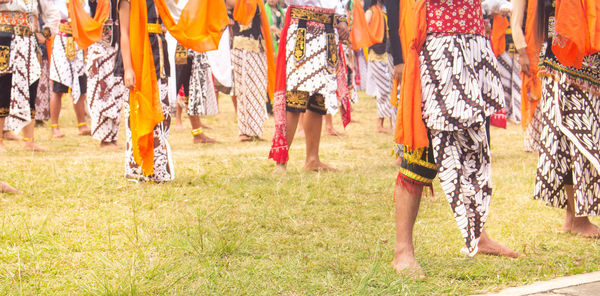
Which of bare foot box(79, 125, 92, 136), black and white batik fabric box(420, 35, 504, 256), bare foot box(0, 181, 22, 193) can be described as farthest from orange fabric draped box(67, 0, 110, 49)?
black and white batik fabric box(420, 35, 504, 256)

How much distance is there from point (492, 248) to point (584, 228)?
2.92ft

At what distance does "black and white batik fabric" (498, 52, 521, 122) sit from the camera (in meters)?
9.28

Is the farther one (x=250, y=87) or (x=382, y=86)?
(x=382, y=86)

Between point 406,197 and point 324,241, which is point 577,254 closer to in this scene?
point 406,197

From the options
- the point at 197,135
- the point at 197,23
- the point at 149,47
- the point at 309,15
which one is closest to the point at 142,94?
the point at 149,47

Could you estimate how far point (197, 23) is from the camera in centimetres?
541

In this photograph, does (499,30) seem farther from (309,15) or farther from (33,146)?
(33,146)

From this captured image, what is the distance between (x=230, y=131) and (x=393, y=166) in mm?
4010

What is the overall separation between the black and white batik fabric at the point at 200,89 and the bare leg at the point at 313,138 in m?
2.75

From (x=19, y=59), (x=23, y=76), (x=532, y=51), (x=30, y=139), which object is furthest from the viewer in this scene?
(x=30, y=139)

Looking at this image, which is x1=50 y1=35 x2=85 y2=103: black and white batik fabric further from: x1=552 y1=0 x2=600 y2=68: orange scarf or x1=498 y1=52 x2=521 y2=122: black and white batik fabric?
x1=552 y1=0 x2=600 y2=68: orange scarf

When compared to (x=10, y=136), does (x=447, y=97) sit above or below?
above

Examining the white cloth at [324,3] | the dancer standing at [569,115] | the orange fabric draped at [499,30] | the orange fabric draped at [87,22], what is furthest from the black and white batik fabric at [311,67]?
the orange fabric draped at [499,30]

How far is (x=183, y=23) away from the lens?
5.40 m
